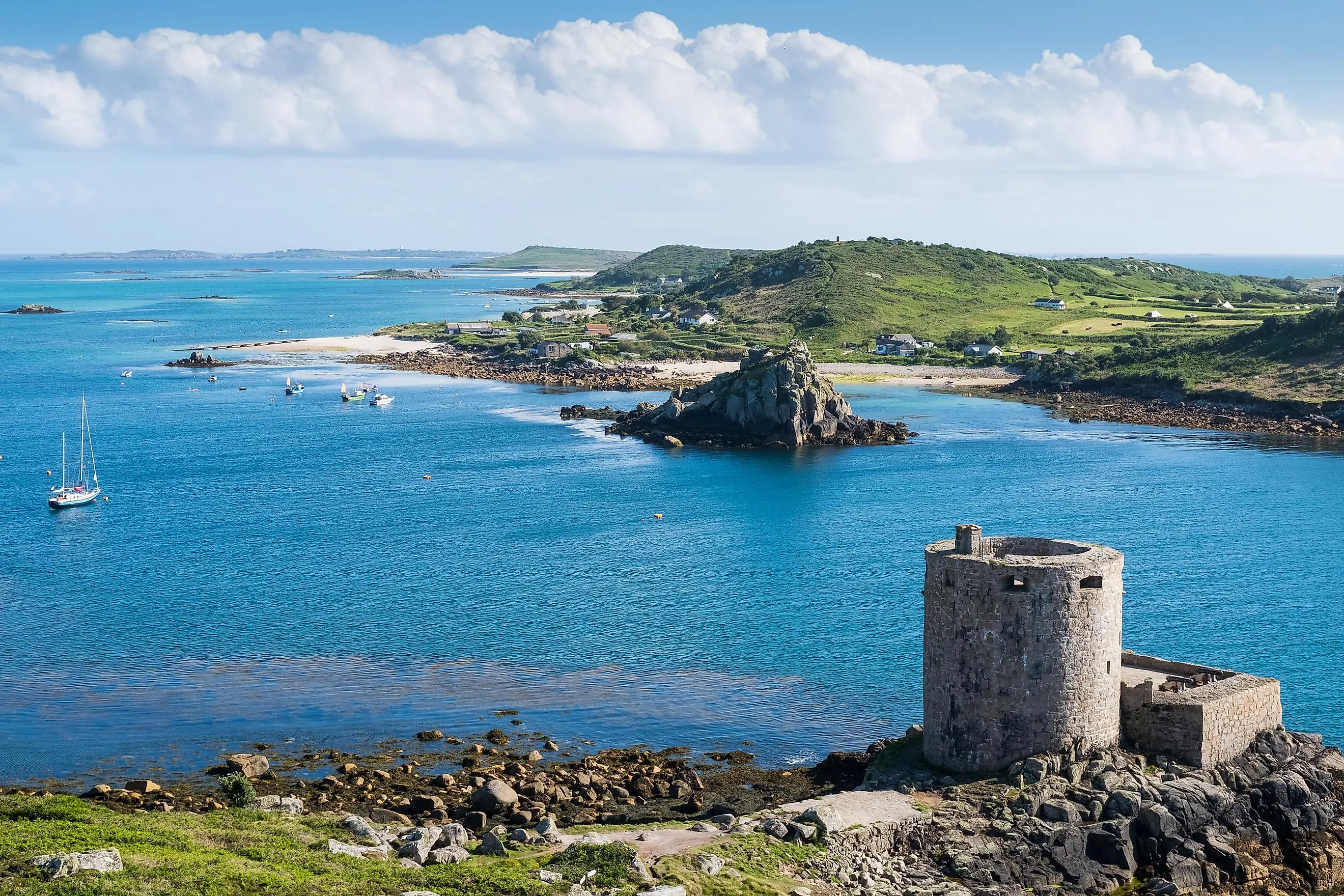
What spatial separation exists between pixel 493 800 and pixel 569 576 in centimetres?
2960

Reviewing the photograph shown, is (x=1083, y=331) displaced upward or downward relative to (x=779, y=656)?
upward

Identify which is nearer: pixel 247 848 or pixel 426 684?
pixel 247 848

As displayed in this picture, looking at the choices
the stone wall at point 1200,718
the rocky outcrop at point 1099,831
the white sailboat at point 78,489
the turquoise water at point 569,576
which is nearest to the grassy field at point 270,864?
the rocky outcrop at point 1099,831

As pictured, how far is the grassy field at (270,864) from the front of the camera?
26094 mm

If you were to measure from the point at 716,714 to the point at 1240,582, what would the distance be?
28.7 meters

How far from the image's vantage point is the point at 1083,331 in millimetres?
175000

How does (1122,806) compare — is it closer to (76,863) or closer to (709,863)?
(709,863)

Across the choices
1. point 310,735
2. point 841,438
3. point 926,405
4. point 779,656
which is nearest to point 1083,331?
point 926,405

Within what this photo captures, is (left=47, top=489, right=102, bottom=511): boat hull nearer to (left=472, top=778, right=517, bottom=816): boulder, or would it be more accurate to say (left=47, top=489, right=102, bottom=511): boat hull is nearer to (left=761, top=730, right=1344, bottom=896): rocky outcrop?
(left=472, top=778, right=517, bottom=816): boulder

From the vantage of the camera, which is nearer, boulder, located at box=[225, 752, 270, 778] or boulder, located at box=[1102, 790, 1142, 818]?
boulder, located at box=[1102, 790, 1142, 818]

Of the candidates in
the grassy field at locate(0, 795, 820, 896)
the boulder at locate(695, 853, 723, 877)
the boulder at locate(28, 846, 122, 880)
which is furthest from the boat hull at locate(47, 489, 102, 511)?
the boulder at locate(695, 853, 723, 877)

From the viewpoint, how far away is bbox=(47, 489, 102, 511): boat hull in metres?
83.8

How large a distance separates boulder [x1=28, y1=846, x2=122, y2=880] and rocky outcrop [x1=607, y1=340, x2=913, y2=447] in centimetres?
8362

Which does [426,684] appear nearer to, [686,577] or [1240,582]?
[686,577]
